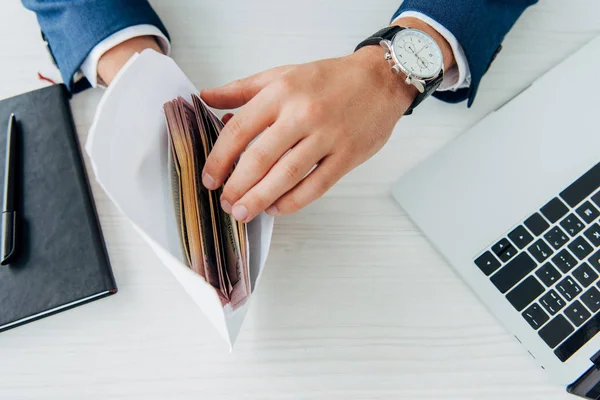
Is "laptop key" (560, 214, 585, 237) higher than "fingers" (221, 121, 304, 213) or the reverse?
higher

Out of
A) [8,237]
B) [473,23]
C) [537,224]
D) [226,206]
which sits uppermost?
[473,23]

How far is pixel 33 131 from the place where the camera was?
1.91ft

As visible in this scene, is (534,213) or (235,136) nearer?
(235,136)

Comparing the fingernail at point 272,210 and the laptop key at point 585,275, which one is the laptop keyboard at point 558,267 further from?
the fingernail at point 272,210

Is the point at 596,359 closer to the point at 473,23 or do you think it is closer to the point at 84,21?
the point at 473,23

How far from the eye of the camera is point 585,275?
558mm

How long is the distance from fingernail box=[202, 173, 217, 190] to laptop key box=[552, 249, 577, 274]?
41 centimetres

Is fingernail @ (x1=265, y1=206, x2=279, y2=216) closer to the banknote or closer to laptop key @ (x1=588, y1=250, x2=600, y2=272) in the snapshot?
the banknote

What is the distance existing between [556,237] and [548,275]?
5 cm

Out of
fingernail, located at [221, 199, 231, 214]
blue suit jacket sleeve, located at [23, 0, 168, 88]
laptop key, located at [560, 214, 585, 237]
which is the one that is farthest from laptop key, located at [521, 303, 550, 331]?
blue suit jacket sleeve, located at [23, 0, 168, 88]

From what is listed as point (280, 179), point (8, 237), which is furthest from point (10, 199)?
point (280, 179)

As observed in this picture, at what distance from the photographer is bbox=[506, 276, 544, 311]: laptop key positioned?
1.82 ft

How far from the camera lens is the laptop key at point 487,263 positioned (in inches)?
22.2

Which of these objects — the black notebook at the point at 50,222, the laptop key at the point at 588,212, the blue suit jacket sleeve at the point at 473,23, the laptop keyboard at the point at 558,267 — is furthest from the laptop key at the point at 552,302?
the black notebook at the point at 50,222
